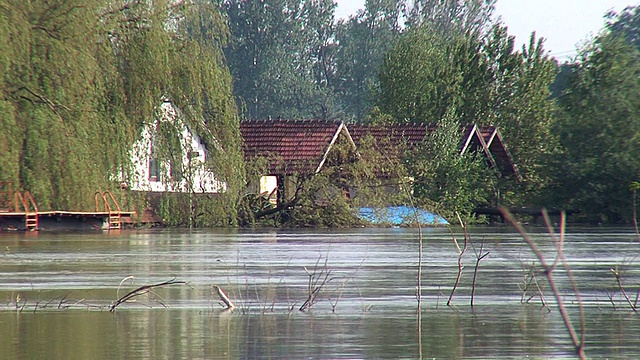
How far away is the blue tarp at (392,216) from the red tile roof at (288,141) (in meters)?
3.63

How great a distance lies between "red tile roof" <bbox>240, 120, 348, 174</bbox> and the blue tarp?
11.9ft

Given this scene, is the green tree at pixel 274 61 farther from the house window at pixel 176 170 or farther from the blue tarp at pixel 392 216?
the house window at pixel 176 170

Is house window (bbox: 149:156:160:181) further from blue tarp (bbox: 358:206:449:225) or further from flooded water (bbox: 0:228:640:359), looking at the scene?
flooded water (bbox: 0:228:640:359)

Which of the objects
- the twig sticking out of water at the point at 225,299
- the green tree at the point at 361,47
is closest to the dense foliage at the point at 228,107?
the twig sticking out of water at the point at 225,299

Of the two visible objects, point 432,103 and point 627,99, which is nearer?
point 627,99

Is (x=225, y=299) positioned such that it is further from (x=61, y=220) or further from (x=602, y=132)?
(x=602, y=132)

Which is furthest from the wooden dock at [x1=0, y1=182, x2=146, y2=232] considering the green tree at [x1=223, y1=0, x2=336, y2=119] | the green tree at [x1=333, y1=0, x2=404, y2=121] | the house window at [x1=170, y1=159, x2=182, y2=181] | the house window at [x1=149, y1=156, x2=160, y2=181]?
the green tree at [x1=333, y1=0, x2=404, y2=121]

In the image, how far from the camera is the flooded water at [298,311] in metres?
9.28

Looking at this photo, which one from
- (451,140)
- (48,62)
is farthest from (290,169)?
(48,62)

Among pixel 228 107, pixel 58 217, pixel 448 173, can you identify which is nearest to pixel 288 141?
pixel 448 173

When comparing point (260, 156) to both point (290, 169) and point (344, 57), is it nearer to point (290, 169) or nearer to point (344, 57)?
point (290, 169)

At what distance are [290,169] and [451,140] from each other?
852cm

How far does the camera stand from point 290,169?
1886 inches

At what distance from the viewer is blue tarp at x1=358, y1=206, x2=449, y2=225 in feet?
145
